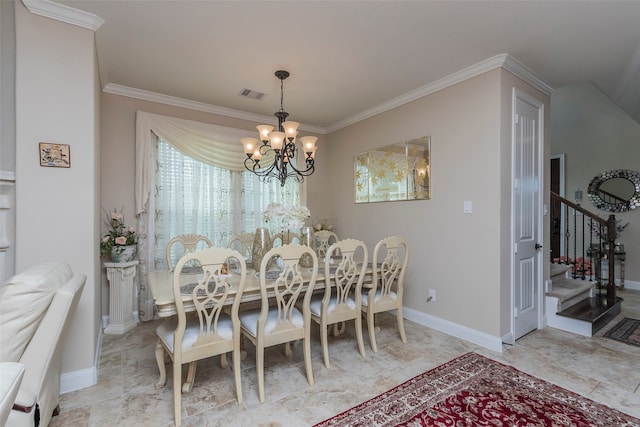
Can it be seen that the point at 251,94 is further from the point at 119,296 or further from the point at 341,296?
the point at 119,296

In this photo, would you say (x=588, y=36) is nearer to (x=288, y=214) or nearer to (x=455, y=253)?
(x=455, y=253)

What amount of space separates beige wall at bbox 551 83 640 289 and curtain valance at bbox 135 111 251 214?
5402mm

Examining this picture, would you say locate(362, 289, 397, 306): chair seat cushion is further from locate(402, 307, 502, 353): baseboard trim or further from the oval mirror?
the oval mirror

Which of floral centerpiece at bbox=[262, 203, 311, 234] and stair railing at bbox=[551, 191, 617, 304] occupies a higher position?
floral centerpiece at bbox=[262, 203, 311, 234]

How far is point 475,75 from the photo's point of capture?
2932 mm

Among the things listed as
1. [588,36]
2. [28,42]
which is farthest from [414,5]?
[28,42]

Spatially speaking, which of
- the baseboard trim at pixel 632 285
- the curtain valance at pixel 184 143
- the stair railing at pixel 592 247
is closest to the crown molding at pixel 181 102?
the curtain valance at pixel 184 143

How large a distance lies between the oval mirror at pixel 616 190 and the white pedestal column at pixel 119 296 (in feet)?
22.8

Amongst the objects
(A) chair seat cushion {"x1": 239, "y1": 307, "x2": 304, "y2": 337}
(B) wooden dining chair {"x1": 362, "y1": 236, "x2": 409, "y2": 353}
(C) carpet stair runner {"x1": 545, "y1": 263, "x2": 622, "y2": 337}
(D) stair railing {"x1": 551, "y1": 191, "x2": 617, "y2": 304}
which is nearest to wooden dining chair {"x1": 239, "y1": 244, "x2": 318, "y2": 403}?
(A) chair seat cushion {"x1": 239, "y1": 307, "x2": 304, "y2": 337}

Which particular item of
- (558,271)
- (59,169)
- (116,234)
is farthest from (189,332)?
(558,271)

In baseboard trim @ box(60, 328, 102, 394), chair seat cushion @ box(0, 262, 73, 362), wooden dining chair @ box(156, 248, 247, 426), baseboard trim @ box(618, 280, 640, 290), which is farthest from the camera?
baseboard trim @ box(618, 280, 640, 290)

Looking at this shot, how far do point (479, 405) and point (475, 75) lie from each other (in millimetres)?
2734

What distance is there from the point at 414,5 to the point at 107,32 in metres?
2.27

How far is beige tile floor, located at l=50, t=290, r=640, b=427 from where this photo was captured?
1893 mm
